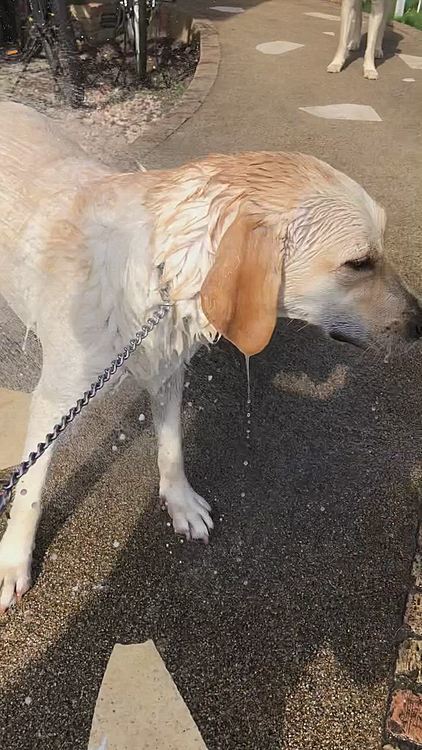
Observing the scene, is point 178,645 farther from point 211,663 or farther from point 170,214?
point 170,214

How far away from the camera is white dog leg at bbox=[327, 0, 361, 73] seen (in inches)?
327

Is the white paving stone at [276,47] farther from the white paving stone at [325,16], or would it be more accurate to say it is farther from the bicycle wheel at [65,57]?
the bicycle wheel at [65,57]

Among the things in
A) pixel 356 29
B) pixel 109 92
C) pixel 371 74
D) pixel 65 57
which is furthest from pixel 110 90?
pixel 356 29

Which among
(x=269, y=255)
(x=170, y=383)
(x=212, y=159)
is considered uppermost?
(x=212, y=159)

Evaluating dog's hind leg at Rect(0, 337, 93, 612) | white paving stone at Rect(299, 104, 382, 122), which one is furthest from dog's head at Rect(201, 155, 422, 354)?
white paving stone at Rect(299, 104, 382, 122)

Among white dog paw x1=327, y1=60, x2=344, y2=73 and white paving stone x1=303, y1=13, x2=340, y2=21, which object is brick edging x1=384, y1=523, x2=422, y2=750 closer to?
white dog paw x1=327, y1=60, x2=344, y2=73

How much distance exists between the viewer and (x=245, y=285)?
5.91 feet

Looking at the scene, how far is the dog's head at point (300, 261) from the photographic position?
180 cm

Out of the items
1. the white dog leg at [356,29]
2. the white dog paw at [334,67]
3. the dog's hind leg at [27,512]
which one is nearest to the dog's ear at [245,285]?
the dog's hind leg at [27,512]

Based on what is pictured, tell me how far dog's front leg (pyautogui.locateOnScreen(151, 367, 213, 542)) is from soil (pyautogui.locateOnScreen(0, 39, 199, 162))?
3918 mm

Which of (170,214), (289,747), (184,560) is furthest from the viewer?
(184,560)

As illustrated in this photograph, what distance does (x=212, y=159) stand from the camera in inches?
80.0

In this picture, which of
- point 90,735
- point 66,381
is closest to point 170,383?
point 66,381

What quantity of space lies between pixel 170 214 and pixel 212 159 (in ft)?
0.83
